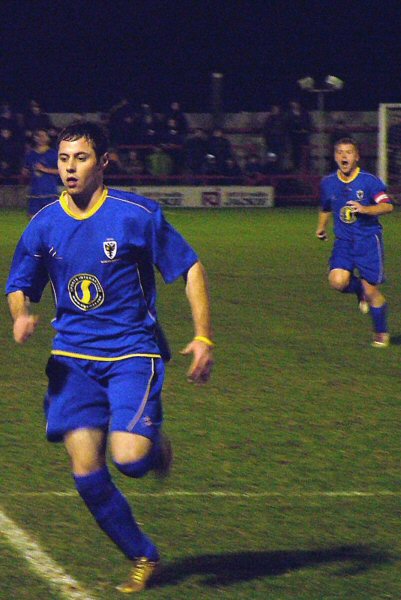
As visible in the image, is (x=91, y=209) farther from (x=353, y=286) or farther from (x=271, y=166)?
(x=271, y=166)

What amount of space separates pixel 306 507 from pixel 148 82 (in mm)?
32499

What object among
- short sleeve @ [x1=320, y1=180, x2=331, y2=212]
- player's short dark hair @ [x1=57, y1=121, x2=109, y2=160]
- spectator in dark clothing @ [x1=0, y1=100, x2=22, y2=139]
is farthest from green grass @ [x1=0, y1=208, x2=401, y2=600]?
spectator in dark clothing @ [x1=0, y1=100, x2=22, y2=139]

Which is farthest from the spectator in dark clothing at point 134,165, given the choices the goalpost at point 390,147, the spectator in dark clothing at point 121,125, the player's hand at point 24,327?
the player's hand at point 24,327

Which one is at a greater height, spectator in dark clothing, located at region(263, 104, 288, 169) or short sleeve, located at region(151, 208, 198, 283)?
spectator in dark clothing, located at region(263, 104, 288, 169)

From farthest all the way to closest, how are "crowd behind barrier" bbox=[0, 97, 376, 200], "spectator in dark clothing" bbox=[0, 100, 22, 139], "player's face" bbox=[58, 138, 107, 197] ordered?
"crowd behind barrier" bbox=[0, 97, 376, 200] → "spectator in dark clothing" bbox=[0, 100, 22, 139] → "player's face" bbox=[58, 138, 107, 197]

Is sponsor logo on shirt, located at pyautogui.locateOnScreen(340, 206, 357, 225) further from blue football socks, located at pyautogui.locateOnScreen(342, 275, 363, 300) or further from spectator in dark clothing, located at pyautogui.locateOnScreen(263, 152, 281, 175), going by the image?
spectator in dark clothing, located at pyautogui.locateOnScreen(263, 152, 281, 175)

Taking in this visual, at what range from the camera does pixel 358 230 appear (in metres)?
11.3

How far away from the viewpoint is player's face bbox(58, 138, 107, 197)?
4.68 meters

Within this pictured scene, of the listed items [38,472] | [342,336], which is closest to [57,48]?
[342,336]

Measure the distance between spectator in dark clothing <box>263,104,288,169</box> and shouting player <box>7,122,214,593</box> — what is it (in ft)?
81.8

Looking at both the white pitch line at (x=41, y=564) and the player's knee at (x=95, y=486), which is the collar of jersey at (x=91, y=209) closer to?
the player's knee at (x=95, y=486)

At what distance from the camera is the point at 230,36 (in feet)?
126

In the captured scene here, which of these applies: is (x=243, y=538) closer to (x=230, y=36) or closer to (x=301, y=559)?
(x=301, y=559)

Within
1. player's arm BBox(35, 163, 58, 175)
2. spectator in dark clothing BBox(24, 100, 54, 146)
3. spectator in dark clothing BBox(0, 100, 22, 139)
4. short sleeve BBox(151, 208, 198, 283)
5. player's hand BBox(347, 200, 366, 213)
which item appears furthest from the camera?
spectator in dark clothing BBox(0, 100, 22, 139)
